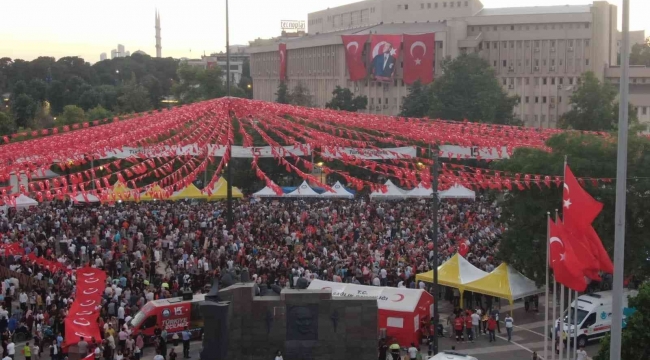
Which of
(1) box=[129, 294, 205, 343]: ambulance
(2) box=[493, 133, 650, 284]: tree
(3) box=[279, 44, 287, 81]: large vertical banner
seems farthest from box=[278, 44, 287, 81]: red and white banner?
(1) box=[129, 294, 205, 343]: ambulance

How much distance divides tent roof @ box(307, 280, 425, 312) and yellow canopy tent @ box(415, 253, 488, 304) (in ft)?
7.82

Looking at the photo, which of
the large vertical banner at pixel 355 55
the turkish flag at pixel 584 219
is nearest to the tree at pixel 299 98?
the large vertical banner at pixel 355 55

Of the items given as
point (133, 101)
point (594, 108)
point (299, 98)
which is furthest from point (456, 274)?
point (133, 101)

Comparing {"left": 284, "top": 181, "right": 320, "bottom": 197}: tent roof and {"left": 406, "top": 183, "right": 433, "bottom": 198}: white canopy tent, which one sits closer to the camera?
{"left": 406, "top": 183, "right": 433, "bottom": 198}: white canopy tent

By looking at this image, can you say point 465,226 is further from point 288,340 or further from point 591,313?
point 288,340

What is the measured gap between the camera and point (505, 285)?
2250 centimetres

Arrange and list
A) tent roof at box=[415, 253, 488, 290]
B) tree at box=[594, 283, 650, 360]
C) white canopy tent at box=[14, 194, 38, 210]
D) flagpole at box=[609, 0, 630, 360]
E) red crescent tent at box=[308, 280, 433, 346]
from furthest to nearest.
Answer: white canopy tent at box=[14, 194, 38, 210] < tent roof at box=[415, 253, 488, 290] < red crescent tent at box=[308, 280, 433, 346] < tree at box=[594, 283, 650, 360] < flagpole at box=[609, 0, 630, 360]

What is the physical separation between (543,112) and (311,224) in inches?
1842

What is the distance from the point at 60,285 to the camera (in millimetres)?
23453

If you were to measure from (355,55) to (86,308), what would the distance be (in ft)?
189

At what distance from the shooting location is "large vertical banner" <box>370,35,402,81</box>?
70.7 meters

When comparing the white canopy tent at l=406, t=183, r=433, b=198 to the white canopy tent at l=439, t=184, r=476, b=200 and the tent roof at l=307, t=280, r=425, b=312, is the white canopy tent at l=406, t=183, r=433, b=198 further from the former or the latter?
the tent roof at l=307, t=280, r=425, b=312

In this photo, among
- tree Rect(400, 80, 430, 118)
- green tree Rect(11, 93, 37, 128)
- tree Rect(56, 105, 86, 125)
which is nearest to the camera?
tree Rect(400, 80, 430, 118)

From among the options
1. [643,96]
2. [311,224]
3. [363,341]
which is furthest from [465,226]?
[643,96]
